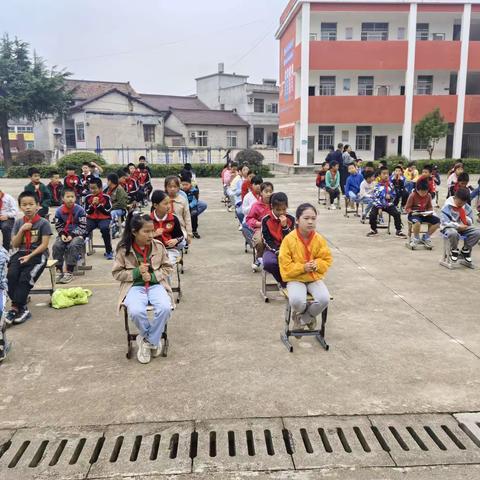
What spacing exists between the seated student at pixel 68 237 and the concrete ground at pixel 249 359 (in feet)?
1.46

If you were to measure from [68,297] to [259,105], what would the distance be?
44003 mm

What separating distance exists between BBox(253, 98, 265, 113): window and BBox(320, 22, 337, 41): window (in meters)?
15.2

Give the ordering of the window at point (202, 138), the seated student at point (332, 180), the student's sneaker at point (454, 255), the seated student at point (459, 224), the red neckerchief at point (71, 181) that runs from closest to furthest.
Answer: the seated student at point (459, 224), the student's sneaker at point (454, 255), the red neckerchief at point (71, 181), the seated student at point (332, 180), the window at point (202, 138)

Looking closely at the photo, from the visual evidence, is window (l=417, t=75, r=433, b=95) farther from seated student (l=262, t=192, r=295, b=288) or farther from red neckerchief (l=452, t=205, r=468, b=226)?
seated student (l=262, t=192, r=295, b=288)

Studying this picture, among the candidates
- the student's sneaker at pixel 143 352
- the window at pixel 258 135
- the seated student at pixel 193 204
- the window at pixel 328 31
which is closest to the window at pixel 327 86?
the window at pixel 328 31

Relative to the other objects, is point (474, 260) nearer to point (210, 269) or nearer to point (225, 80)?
point (210, 269)

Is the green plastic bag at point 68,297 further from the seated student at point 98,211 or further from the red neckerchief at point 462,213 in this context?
the red neckerchief at point 462,213

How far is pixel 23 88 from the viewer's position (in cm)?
3569

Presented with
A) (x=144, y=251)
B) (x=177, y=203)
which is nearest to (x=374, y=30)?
(x=177, y=203)

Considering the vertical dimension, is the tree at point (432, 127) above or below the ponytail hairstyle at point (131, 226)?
above

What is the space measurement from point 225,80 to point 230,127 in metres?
10.9

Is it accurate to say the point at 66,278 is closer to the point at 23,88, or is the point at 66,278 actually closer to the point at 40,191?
the point at 40,191

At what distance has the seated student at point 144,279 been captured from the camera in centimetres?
470

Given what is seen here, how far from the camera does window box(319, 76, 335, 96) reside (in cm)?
3338
